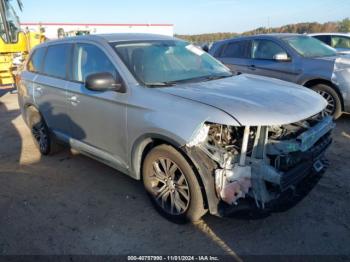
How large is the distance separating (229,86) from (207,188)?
1170mm

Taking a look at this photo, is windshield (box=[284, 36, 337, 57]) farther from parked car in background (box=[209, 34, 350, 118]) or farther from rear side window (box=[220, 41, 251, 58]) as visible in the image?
rear side window (box=[220, 41, 251, 58])

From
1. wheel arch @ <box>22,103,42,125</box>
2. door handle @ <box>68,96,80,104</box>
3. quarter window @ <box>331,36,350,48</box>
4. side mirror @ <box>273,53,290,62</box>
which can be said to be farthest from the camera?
quarter window @ <box>331,36,350,48</box>

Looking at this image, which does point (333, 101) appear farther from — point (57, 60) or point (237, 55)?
point (57, 60)

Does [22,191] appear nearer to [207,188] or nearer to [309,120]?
[207,188]

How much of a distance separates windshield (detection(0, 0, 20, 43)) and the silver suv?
26.6 feet

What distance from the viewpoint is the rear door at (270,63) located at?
668 cm

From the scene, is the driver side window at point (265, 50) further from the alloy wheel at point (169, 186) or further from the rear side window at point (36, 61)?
the alloy wheel at point (169, 186)

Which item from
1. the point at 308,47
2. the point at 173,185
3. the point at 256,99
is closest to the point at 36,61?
the point at 173,185

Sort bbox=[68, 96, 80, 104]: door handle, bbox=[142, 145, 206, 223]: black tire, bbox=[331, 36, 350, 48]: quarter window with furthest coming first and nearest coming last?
bbox=[331, 36, 350, 48]: quarter window, bbox=[68, 96, 80, 104]: door handle, bbox=[142, 145, 206, 223]: black tire

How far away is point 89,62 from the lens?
12.9ft

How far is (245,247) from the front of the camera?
289 cm

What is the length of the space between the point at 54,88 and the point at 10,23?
8.81 m

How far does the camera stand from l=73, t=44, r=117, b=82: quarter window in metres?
3.63

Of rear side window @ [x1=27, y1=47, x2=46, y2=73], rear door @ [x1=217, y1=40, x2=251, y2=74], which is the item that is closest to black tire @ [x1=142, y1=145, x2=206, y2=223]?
rear side window @ [x1=27, y1=47, x2=46, y2=73]
